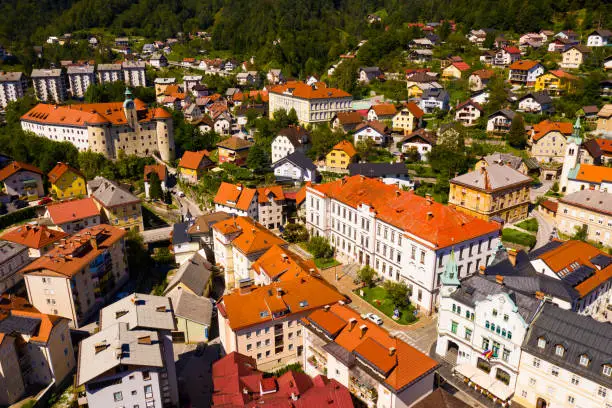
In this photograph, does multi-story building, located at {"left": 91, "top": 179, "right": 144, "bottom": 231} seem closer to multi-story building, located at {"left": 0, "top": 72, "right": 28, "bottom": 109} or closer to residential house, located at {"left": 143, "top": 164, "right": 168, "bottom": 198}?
residential house, located at {"left": 143, "top": 164, "right": 168, "bottom": 198}

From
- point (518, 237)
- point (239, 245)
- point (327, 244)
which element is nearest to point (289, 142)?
point (327, 244)

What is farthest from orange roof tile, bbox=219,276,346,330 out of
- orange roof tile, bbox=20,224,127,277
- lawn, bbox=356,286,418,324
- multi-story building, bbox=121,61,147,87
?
multi-story building, bbox=121,61,147,87

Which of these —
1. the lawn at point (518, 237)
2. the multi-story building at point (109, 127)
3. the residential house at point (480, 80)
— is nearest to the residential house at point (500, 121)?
the residential house at point (480, 80)

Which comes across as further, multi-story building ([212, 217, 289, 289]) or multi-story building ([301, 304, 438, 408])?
multi-story building ([212, 217, 289, 289])

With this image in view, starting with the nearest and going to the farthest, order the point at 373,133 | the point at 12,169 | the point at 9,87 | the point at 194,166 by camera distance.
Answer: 1. the point at 12,169
2. the point at 373,133
3. the point at 194,166
4. the point at 9,87

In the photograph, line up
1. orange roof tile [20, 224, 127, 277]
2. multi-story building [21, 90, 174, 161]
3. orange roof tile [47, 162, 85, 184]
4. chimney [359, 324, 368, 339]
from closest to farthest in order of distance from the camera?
chimney [359, 324, 368, 339], orange roof tile [20, 224, 127, 277], orange roof tile [47, 162, 85, 184], multi-story building [21, 90, 174, 161]

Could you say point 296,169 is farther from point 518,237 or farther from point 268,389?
point 268,389
